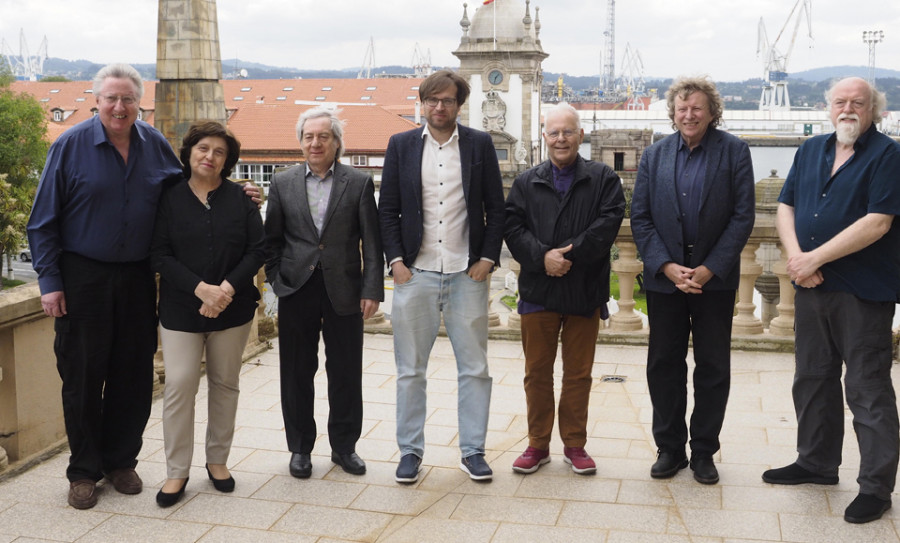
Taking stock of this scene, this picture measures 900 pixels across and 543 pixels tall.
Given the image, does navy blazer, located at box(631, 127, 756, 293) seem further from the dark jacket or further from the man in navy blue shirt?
the man in navy blue shirt

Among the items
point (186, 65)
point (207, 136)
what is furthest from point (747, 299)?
point (186, 65)

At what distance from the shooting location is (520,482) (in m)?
4.46

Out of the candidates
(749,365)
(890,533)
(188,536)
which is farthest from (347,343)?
(749,365)

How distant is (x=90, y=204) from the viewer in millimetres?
4164

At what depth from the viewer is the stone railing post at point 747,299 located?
659cm

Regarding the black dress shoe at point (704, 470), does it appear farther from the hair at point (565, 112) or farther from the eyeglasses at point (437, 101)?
the eyeglasses at point (437, 101)

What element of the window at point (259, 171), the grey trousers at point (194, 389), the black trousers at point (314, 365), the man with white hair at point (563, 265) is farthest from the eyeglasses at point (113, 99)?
the window at point (259, 171)

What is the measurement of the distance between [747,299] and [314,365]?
340 cm

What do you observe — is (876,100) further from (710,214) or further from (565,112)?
(565,112)

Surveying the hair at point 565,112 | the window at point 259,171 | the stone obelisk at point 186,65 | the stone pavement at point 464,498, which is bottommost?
the window at point 259,171

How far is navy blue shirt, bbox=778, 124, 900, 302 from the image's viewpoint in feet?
13.0

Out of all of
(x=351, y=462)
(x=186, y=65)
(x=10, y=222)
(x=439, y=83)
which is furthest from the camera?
(x=10, y=222)

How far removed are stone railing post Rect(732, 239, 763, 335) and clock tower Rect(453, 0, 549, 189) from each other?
6066 centimetres

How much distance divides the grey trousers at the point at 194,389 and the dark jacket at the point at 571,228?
1.26m
